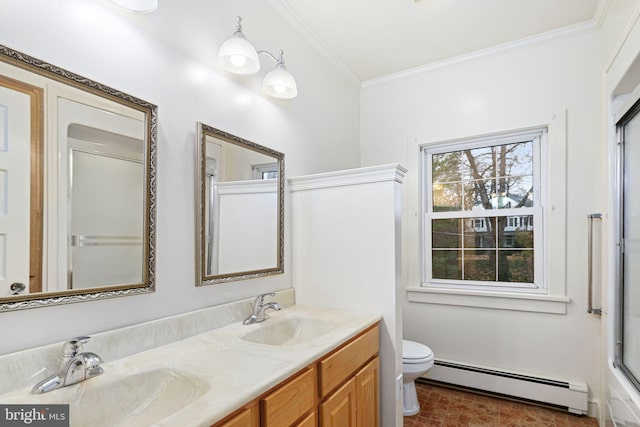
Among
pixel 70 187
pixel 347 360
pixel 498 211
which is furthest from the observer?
pixel 498 211

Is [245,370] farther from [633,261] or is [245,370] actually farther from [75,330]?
[633,261]

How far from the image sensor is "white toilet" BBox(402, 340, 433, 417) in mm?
2156

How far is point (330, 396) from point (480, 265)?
73.7 inches

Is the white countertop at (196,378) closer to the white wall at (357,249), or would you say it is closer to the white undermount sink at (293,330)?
the white undermount sink at (293,330)

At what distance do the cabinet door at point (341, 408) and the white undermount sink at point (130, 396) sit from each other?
561 millimetres

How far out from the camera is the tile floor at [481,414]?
216cm

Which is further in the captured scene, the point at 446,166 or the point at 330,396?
the point at 446,166

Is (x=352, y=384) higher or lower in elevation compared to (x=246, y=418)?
lower

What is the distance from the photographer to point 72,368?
971mm

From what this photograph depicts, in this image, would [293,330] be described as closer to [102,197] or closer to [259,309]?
[259,309]

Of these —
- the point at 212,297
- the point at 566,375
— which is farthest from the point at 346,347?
the point at 566,375

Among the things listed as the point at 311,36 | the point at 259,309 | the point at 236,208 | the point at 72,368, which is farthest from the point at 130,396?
the point at 311,36

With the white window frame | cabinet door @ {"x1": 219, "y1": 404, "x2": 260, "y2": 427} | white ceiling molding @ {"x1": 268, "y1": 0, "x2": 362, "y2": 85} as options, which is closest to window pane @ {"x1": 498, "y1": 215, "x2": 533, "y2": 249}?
the white window frame

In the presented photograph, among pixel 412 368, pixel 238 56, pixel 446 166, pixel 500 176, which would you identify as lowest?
pixel 412 368
